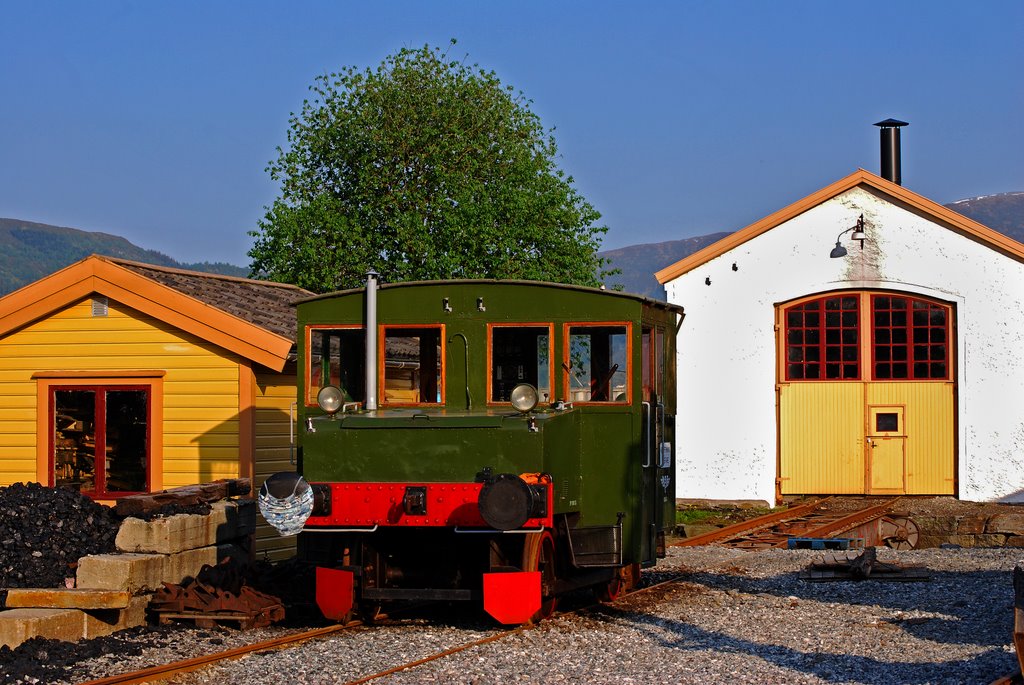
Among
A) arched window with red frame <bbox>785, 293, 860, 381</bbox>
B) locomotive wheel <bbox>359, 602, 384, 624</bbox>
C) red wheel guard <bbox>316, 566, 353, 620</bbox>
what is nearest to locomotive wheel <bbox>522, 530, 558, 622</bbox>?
locomotive wheel <bbox>359, 602, 384, 624</bbox>

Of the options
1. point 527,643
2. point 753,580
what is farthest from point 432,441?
point 753,580

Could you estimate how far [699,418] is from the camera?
22.7 m

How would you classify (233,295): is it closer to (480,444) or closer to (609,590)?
(609,590)

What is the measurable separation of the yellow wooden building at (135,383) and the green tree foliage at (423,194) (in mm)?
14151

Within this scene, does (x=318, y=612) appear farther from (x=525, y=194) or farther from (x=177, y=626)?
(x=525, y=194)

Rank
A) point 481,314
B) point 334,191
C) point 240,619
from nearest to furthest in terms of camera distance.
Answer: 1. point 240,619
2. point 481,314
3. point 334,191

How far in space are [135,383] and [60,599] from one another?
5447mm

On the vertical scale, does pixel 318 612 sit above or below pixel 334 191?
below

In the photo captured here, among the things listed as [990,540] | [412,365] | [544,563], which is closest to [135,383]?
[412,365]

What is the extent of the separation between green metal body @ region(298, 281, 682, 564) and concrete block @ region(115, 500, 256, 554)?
125 centimetres

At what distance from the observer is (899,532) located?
18844 mm

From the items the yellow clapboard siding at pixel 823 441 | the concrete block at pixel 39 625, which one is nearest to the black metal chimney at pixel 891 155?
the yellow clapboard siding at pixel 823 441

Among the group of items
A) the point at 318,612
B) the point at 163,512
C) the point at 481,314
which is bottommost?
the point at 318,612

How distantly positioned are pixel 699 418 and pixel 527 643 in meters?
13.6
